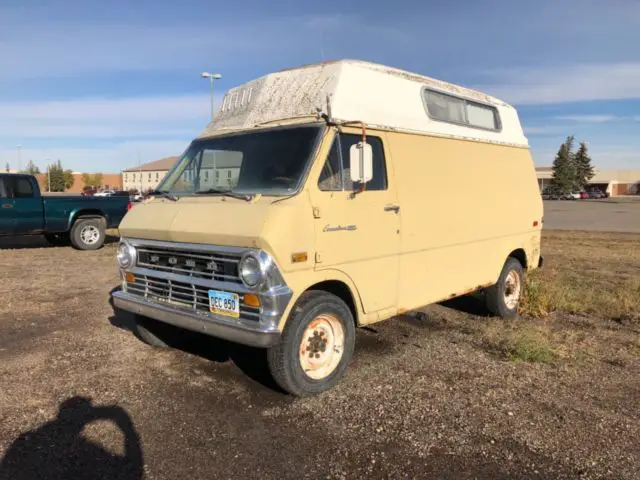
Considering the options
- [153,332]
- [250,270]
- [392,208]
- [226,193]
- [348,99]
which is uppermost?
[348,99]

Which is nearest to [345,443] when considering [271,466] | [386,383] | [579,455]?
[271,466]

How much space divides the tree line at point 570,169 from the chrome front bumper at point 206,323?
89674 mm

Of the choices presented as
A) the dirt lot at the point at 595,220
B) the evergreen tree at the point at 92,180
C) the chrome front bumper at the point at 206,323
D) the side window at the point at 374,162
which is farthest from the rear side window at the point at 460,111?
the evergreen tree at the point at 92,180

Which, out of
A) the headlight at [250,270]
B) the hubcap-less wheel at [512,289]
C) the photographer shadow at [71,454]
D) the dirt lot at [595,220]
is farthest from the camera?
the dirt lot at [595,220]

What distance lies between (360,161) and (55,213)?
37.2 ft

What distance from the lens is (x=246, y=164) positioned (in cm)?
481

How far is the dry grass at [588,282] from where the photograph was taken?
740 cm

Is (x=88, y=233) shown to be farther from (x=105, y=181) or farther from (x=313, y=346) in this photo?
(x=105, y=181)

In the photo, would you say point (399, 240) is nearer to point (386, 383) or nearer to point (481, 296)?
point (386, 383)

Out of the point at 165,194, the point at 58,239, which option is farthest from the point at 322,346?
the point at 58,239

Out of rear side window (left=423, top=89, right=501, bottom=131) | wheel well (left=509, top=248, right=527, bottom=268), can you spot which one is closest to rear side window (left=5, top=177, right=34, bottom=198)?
rear side window (left=423, top=89, right=501, bottom=131)

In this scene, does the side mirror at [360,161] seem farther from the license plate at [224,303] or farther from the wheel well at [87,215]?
the wheel well at [87,215]

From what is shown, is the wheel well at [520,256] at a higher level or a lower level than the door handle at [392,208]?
lower

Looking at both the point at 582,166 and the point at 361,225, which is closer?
the point at 361,225
